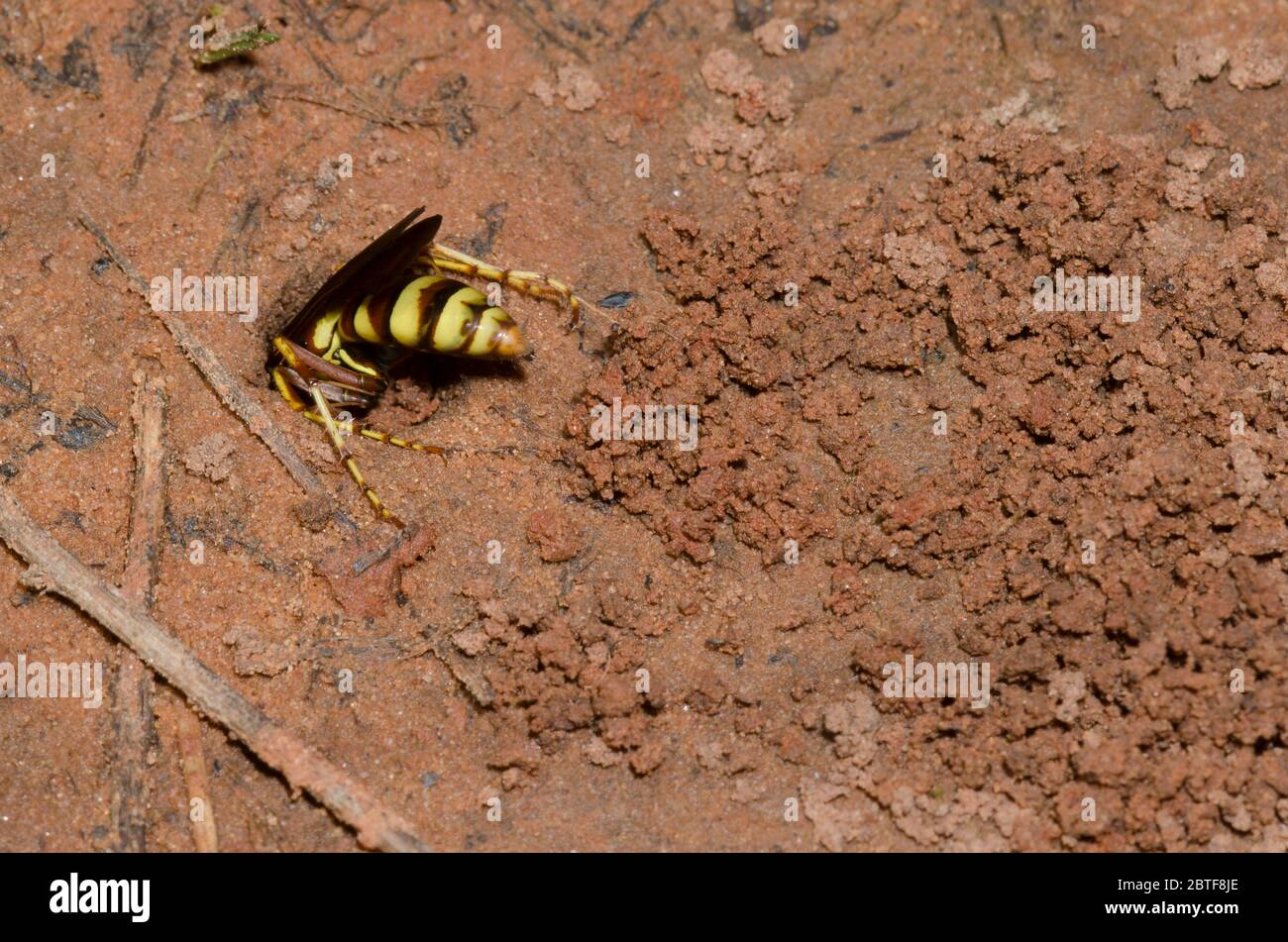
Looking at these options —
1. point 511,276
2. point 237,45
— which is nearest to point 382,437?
point 511,276

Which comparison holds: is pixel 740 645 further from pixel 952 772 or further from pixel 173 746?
pixel 173 746

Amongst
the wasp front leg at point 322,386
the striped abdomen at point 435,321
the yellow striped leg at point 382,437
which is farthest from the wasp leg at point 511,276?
the yellow striped leg at point 382,437

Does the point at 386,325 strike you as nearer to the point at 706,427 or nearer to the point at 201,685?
the point at 706,427

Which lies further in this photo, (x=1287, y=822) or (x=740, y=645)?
(x=740, y=645)

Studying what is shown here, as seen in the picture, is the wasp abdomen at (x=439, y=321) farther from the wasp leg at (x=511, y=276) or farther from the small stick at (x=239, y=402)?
the small stick at (x=239, y=402)

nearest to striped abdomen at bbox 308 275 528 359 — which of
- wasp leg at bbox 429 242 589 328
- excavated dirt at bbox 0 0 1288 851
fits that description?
wasp leg at bbox 429 242 589 328

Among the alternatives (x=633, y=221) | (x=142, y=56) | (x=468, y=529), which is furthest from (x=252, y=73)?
(x=468, y=529)
